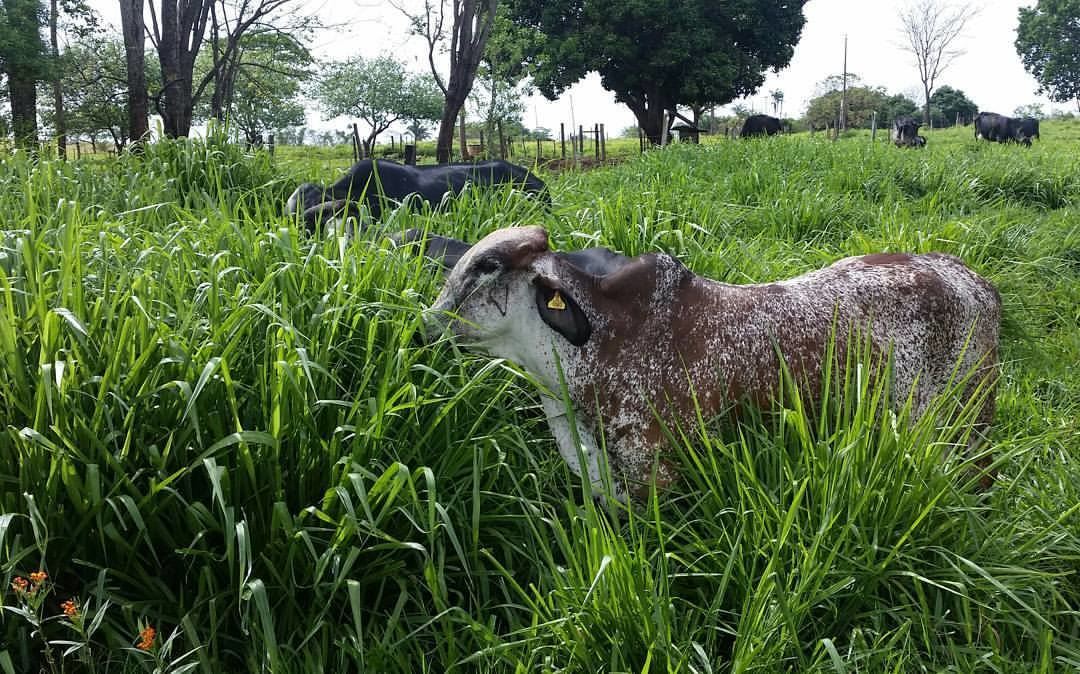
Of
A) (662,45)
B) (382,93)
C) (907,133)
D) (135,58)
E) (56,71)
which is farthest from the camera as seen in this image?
(382,93)

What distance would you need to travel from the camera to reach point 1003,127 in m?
23.2

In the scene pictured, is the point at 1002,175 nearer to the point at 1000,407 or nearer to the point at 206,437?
the point at 1000,407

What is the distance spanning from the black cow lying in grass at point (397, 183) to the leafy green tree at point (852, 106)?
4513 cm

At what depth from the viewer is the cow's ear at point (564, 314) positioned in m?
2.33

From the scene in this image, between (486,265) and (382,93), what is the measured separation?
46.9 meters

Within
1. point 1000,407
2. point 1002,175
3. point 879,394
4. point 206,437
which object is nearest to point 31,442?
point 206,437

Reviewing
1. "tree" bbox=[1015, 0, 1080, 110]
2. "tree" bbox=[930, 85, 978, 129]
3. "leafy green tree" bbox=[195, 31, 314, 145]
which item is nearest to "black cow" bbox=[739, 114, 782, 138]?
"leafy green tree" bbox=[195, 31, 314, 145]

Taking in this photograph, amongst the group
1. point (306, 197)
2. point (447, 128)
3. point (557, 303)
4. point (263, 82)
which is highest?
point (263, 82)

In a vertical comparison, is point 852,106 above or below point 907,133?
above

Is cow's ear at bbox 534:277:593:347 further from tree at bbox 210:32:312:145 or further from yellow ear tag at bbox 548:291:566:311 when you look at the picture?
tree at bbox 210:32:312:145

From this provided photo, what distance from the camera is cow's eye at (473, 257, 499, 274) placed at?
2.42 m

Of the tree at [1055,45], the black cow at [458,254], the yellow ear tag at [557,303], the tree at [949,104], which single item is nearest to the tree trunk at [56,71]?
the black cow at [458,254]

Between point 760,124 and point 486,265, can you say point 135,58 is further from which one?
point 760,124

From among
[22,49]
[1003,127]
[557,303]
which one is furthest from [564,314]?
[1003,127]
